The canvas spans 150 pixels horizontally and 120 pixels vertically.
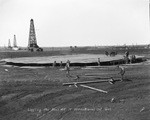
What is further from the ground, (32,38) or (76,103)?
(32,38)

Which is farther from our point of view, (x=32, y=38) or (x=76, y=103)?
(x=32, y=38)

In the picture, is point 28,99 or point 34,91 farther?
point 34,91

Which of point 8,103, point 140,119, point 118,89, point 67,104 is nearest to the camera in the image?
point 140,119

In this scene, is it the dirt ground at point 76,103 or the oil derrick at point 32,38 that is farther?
the oil derrick at point 32,38

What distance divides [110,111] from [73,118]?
198 cm

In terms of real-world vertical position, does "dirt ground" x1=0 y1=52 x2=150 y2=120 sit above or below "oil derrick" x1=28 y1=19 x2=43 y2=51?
below

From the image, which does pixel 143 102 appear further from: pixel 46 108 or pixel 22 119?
pixel 22 119

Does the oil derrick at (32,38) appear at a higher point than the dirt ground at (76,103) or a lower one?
higher

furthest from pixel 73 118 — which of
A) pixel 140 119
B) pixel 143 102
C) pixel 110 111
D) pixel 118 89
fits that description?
pixel 118 89

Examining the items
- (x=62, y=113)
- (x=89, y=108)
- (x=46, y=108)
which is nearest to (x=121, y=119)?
(x=89, y=108)

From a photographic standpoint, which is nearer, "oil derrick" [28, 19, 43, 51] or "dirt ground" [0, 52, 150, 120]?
"dirt ground" [0, 52, 150, 120]

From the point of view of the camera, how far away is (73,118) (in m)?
11.6

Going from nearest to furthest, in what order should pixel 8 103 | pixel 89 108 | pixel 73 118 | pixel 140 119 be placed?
1. pixel 140 119
2. pixel 73 118
3. pixel 89 108
4. pixel 8 103

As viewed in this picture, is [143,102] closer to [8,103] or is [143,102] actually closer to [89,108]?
[89,108]
